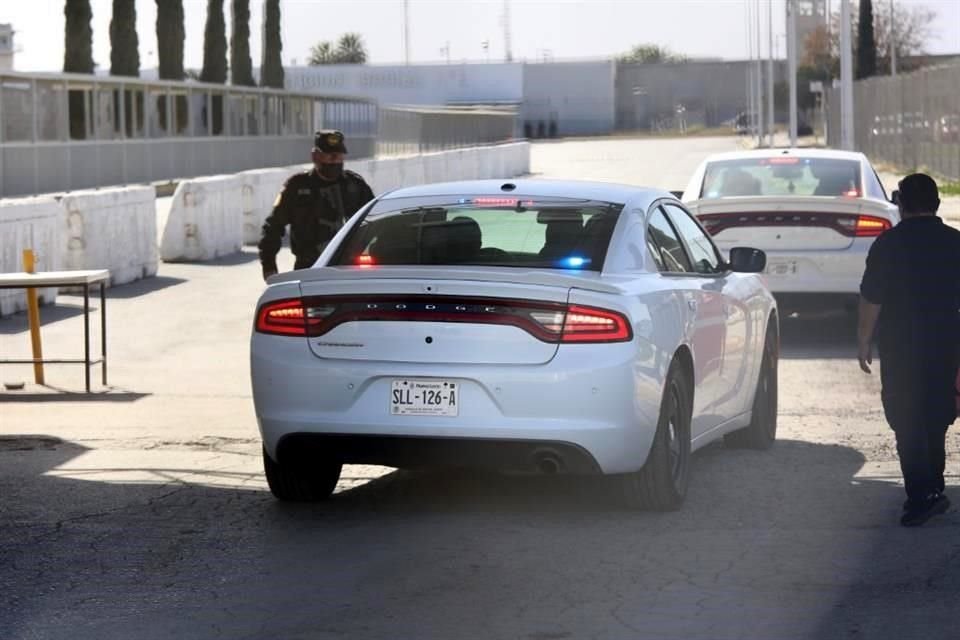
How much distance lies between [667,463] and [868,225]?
772 cm

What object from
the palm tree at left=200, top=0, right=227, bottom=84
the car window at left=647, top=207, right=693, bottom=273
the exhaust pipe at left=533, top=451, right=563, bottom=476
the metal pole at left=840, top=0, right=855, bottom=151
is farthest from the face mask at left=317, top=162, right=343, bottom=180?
the palm tree at left=200, top=0, right=227, bottom=84

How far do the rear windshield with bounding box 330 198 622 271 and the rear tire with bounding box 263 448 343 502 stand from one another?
90 cm

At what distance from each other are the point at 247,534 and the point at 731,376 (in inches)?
109

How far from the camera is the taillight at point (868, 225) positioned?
1580 centimetres

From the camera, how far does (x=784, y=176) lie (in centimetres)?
1788

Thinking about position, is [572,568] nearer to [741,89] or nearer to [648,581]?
[648,581]

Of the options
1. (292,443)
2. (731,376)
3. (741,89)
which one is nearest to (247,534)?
(292,443)

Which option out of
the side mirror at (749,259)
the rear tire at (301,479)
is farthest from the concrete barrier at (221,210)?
the rear tire at (301,479)

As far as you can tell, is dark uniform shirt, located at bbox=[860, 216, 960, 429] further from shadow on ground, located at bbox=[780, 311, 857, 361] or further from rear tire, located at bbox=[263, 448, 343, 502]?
shadow on ground, located at bbox=[780, 311, 857, 361]

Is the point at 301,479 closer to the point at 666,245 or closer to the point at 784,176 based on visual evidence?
the point at 666,245

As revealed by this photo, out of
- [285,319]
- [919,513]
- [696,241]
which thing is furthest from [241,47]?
[919,513]

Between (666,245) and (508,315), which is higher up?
(666,245)

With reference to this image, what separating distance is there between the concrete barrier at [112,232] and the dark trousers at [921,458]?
1378 cm

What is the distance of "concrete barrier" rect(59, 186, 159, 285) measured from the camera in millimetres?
21547
